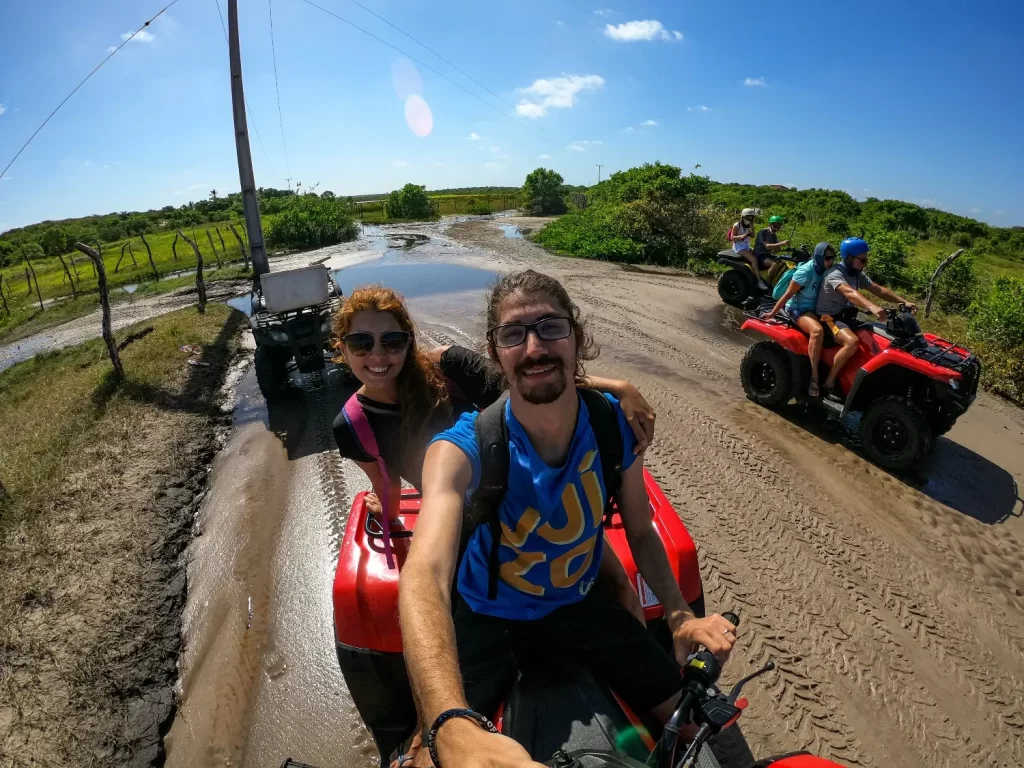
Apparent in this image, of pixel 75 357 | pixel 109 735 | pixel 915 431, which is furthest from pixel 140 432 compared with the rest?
pixel 915 431

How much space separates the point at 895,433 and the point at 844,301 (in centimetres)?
131

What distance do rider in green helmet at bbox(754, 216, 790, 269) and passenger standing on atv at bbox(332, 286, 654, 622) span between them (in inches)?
325

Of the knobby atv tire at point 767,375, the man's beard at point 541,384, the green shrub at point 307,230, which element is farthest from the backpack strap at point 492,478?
the green shrub at point 307,230

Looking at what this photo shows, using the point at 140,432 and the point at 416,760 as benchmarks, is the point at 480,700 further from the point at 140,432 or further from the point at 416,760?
the point at 140,432

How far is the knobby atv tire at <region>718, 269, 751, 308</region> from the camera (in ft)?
31.0

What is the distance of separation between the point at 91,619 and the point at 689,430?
4.90m

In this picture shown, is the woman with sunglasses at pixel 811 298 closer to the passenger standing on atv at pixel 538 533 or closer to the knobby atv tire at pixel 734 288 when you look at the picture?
the passenger standing on atv at pixel 538 533

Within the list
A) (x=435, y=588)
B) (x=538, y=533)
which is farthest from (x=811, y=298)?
(x=435, y=588)

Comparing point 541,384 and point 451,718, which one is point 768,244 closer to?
point 541,384

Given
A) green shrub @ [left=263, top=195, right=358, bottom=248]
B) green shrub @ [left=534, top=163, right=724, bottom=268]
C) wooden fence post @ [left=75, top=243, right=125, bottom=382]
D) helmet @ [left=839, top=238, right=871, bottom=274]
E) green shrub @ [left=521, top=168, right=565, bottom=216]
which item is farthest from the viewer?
green shrub @ [left=521, top=168, right=565, bottom=216]

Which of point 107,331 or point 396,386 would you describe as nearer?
point 396,386

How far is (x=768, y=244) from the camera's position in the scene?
9453mm

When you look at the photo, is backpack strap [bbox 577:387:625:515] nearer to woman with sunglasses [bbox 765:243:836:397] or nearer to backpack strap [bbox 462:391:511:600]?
backpack strap [bbox 462:391:511:600]

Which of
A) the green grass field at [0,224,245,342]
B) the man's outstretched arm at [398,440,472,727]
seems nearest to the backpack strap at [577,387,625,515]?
the man's outstretched arm at [398,440,472,727]
